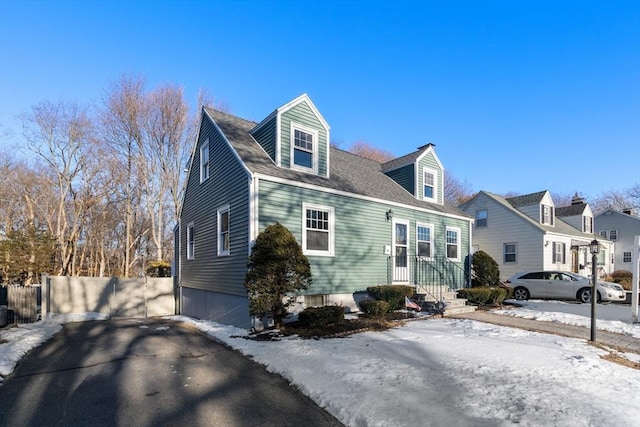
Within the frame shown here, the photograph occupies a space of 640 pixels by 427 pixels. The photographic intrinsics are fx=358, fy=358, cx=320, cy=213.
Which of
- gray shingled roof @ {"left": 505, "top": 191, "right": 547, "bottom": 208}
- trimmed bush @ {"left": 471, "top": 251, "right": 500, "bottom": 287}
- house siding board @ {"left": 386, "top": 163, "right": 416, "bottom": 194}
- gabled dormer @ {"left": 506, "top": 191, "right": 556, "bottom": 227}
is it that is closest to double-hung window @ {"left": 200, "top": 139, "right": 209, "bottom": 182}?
house siding board @ {"left": 386, "top": 163, "right": 416, "bottom": 194}

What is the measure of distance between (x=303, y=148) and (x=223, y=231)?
3811 mm

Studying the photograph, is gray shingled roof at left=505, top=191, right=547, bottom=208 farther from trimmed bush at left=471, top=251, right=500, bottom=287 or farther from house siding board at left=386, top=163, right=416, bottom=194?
house siding board at left=386, top=163, right=416, bottom=194

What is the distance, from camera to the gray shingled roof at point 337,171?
35.3 feet

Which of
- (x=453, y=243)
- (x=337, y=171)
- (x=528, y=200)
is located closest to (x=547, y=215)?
(x=528, y=200)

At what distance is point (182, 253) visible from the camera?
632 inches

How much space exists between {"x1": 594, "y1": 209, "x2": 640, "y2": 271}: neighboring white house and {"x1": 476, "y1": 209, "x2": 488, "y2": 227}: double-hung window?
1560 cm

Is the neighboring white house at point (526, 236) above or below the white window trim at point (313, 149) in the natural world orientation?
below

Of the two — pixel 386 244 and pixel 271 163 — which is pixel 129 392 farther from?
pixel 386 244

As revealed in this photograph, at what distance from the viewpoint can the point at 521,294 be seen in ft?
55.7

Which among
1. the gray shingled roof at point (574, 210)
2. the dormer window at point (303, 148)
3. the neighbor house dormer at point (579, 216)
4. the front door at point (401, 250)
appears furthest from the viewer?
the gray shingled roof at point (574, 210)

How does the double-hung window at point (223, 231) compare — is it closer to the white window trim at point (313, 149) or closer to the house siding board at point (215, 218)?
the house siding board at point (215, 218)

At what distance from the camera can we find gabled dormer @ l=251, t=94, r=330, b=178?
11297mm

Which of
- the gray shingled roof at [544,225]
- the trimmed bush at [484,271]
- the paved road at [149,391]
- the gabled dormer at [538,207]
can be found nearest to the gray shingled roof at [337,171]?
the trimmed bush at [484,271]

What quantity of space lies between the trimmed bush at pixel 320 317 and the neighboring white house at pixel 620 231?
33128 millimetres
